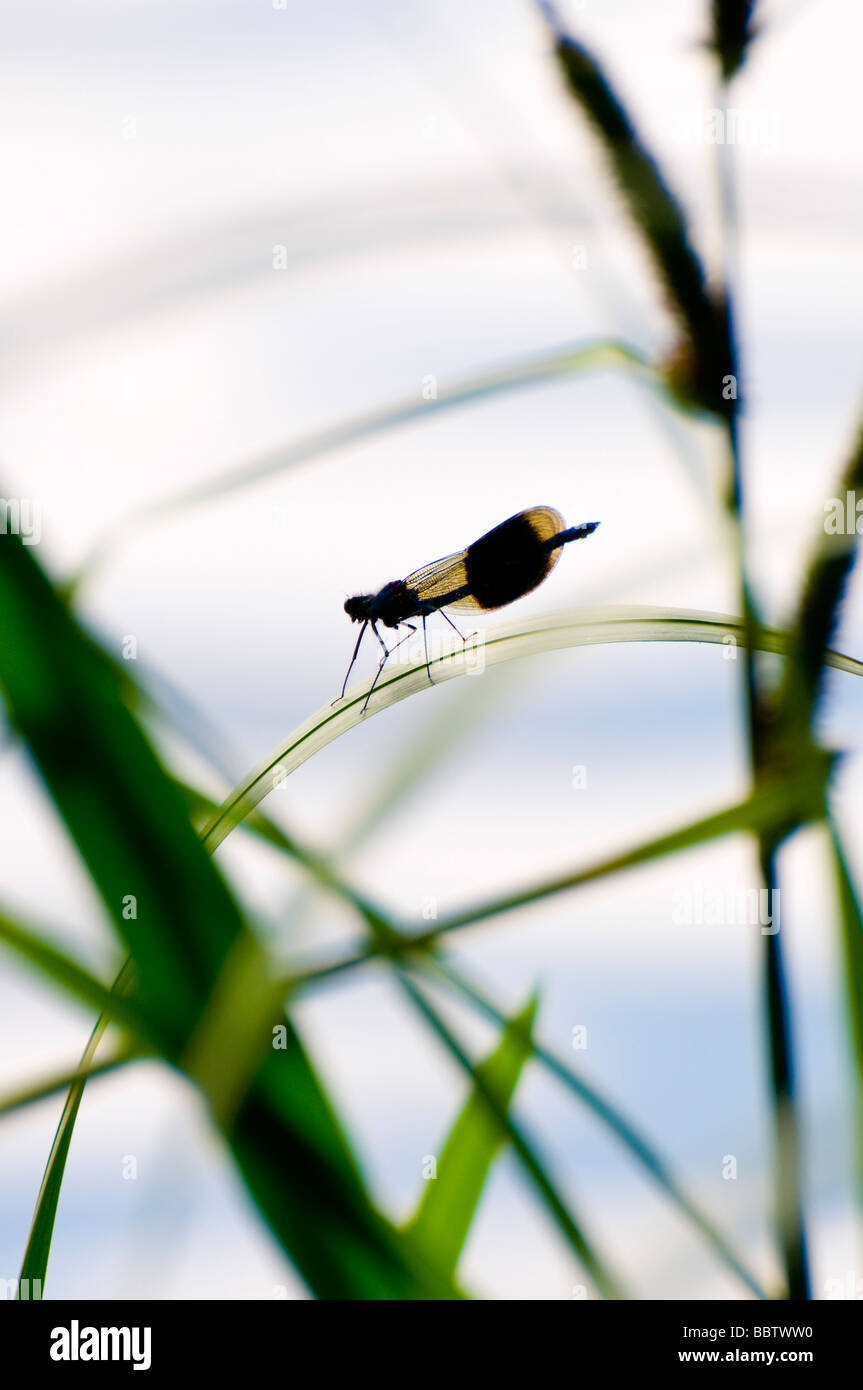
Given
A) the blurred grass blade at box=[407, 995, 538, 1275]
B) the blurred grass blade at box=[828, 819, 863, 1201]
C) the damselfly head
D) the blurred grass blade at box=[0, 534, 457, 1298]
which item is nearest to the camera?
the blurred grass blade at box=[0, 534, 457, 1298]

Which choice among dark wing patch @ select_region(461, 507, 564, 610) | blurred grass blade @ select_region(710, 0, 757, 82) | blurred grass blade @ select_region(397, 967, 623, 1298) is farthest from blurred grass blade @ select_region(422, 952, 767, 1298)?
dark wing patch @ select_region(461, 507, 564, 610)

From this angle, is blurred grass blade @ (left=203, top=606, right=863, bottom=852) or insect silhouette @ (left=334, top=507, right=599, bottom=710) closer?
blurred grass blade @ (left=203, top=606, right=863, bottom=852)

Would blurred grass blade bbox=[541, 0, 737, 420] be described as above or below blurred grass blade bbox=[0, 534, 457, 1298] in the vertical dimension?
above

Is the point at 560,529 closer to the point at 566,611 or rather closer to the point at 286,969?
the point at 566,611

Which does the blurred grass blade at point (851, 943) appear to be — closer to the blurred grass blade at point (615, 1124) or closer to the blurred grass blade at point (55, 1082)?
the blurred grass blade at point (615, 1124)

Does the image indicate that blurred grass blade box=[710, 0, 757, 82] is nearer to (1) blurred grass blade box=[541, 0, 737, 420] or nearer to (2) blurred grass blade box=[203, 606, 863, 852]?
(1) blurred grass blade box=[541, 0, 737, 420]

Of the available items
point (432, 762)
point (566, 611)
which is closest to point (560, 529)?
point (566, 611)

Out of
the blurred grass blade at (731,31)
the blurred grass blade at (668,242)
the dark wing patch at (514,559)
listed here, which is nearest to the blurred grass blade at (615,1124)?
the blurred grass blade at (668,242)
